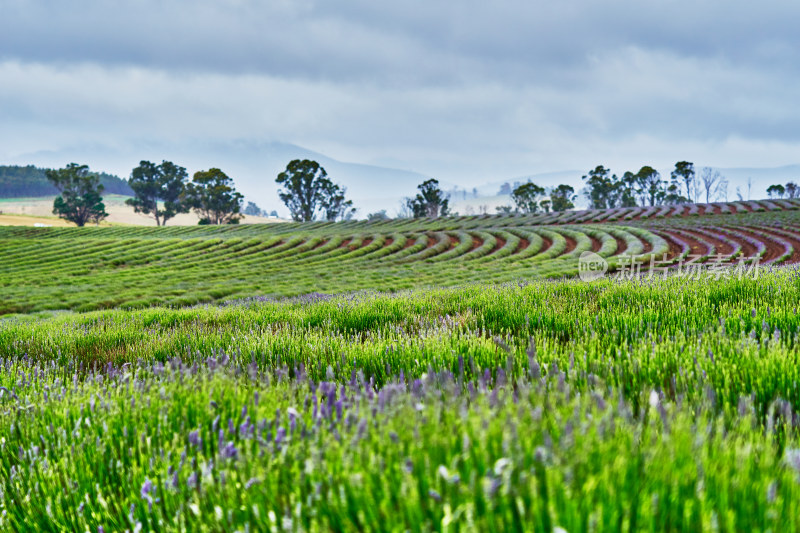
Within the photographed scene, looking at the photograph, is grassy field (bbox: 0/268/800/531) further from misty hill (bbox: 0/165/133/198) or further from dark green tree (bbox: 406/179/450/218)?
misty hill (bbox: 0/165/133/198)

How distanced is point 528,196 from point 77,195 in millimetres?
101422

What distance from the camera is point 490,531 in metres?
1.14

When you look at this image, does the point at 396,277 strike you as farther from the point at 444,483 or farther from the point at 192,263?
the point at 444,483

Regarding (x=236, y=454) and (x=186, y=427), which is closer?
(x=236, y=454)

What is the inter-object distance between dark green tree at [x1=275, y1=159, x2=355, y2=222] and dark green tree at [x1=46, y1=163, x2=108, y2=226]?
121 feet

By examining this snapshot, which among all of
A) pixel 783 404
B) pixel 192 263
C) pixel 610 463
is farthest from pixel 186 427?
pixel 192 263

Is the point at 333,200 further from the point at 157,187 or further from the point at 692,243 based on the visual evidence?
the point at 692,243

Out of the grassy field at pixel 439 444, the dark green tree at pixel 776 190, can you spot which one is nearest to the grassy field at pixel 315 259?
the grassy field at pixel 439 444

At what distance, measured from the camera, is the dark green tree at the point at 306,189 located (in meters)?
92.8

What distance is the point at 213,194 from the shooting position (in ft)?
303

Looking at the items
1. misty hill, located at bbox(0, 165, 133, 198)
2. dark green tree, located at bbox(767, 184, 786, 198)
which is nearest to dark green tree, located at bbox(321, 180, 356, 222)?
dark green tree, located at bbox(767, 184, 786, 198)

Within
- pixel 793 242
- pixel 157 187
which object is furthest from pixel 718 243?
pixel 157 187

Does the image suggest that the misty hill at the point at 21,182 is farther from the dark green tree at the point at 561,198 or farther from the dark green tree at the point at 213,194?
the dark green tree at the point at 561,198

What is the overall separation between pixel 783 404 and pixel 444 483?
1.53 metres
